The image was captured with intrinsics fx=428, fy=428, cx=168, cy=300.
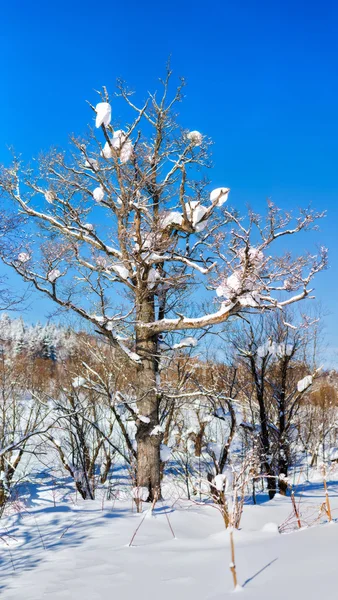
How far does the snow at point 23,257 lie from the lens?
297 inches

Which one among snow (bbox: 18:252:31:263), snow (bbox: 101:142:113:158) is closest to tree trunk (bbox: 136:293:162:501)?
snow (bbox: 18:252:31:263)

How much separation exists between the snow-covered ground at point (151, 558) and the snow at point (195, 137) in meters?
6.86

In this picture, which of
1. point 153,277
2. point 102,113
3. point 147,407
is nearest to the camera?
point 102,113

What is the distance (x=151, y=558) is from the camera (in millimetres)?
3623

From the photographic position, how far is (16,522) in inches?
197

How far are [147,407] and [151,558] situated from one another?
14.3ft

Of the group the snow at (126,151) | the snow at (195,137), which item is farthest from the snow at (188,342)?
the snow at (195,137)

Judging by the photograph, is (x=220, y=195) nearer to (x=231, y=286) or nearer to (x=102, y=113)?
(x=231, y=286)

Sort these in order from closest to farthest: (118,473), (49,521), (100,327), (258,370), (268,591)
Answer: (268,591)
(49,521)
(100,327)
(258,370)
(118,473)

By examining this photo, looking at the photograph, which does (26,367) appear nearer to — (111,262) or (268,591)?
(111,262)

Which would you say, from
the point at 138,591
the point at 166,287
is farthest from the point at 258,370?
the point at 138,591

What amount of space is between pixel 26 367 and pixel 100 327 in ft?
30.5

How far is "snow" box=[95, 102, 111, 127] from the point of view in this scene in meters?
7.15

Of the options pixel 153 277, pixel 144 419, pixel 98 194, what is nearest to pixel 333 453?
pixel 144 419
